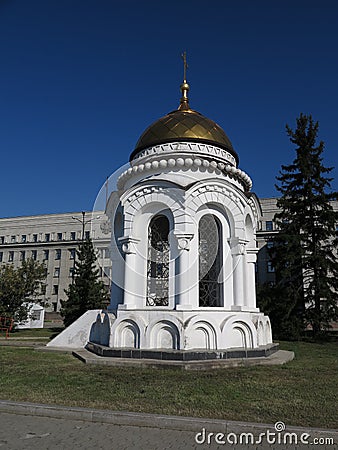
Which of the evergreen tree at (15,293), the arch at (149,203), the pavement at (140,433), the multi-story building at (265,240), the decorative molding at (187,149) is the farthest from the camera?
the multi-story building at (265,240)

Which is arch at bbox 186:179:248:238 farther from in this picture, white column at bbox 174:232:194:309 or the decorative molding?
the decorative molding

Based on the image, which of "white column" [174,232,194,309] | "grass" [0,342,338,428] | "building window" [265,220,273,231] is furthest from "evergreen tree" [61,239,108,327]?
"building window" [265,220,273,231]

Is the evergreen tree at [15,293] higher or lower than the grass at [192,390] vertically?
higher

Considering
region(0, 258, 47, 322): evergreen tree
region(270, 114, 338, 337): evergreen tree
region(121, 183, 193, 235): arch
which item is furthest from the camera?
region(0, 258, 47, 322): evergreen tree

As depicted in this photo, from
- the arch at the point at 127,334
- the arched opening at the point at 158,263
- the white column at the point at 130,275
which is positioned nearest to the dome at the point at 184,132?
the arched opening at the point at 158,263

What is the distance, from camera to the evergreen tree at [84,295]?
2489cm

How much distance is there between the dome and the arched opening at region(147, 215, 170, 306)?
2449 millimetres

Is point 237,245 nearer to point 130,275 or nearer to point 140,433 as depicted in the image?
point 130,275

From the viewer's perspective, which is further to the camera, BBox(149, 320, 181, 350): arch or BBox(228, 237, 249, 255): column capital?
BBox(228, 237, 249, 255): column capital

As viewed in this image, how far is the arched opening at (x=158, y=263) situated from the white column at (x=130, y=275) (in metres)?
0.65

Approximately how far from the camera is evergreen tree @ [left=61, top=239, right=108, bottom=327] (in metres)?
24.9

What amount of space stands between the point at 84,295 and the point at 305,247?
591 inches

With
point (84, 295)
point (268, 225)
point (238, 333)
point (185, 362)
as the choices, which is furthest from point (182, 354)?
point (268, 225)

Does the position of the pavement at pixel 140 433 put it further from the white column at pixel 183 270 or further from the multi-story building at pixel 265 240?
the multi-story building at pixel 265 240
